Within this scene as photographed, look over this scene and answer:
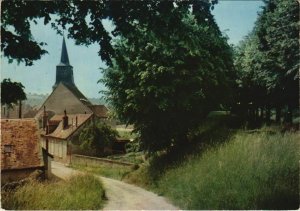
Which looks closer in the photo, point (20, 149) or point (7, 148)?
point (7, 148)

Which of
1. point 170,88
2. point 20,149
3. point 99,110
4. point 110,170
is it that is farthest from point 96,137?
point 170,88

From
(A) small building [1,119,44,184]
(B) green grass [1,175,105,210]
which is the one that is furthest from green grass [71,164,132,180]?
(B) green grass [1,175,105,210]

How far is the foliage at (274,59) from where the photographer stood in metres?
20.6

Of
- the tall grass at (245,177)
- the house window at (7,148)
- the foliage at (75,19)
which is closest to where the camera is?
the foliage at (75,19)

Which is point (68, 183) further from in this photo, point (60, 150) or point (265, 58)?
point (60, 150)

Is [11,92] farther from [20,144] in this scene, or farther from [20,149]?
[20,144]

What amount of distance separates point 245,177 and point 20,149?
582 inches

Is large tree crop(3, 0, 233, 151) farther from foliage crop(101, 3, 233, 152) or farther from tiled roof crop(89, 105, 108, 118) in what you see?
tiled roof crop(89, 105, 108, 118)

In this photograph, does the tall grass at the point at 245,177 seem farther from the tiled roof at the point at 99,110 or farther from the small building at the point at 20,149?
the tiled roof at the point at 99,110

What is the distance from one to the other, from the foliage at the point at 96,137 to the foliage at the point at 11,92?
3323 cm

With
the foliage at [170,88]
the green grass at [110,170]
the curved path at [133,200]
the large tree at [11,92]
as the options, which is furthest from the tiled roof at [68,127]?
the large tree at [11,92]

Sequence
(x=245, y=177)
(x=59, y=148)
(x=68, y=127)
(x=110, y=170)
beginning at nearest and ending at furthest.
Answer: (x=245, y=177), (x=110, y=170), (x=68, y=127), (x=59, y=148)

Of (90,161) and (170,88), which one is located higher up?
(170,88)

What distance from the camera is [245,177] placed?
14578 mm
